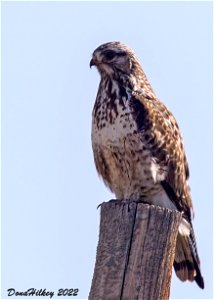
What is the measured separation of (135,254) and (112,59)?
2855 mm

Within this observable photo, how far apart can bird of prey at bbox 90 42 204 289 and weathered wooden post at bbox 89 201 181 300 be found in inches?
72.4

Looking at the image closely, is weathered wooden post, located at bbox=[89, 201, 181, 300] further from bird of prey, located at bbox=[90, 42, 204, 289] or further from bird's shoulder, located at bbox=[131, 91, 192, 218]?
bird's shoulder, located at bbox=[131, 91, 192, 218]

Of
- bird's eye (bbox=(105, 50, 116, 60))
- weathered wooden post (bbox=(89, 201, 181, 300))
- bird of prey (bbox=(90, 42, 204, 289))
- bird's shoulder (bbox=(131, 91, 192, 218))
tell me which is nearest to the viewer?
weathered wooden post (bbox=(89, 201, 181, 300))

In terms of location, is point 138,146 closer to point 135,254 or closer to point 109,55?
point 109,55

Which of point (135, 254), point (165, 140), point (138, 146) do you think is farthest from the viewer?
point (165, 140)

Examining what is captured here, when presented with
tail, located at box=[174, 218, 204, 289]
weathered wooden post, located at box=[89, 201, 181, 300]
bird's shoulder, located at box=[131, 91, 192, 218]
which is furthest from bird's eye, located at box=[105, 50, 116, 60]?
weathered wooden post, located at box=[89, 201, 181, 300]

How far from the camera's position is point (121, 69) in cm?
622

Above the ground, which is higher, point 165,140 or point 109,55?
point 109,55

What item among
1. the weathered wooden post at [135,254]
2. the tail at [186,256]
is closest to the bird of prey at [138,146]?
the tail at [186,256]

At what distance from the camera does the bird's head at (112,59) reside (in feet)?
20.3

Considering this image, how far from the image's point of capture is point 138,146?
5.66 metres

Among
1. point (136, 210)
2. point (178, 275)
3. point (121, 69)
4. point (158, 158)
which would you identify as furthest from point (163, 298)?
point (121, 69)

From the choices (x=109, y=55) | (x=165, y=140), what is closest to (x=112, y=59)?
(x=109, y=55)

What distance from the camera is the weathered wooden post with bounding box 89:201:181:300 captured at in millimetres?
3564
